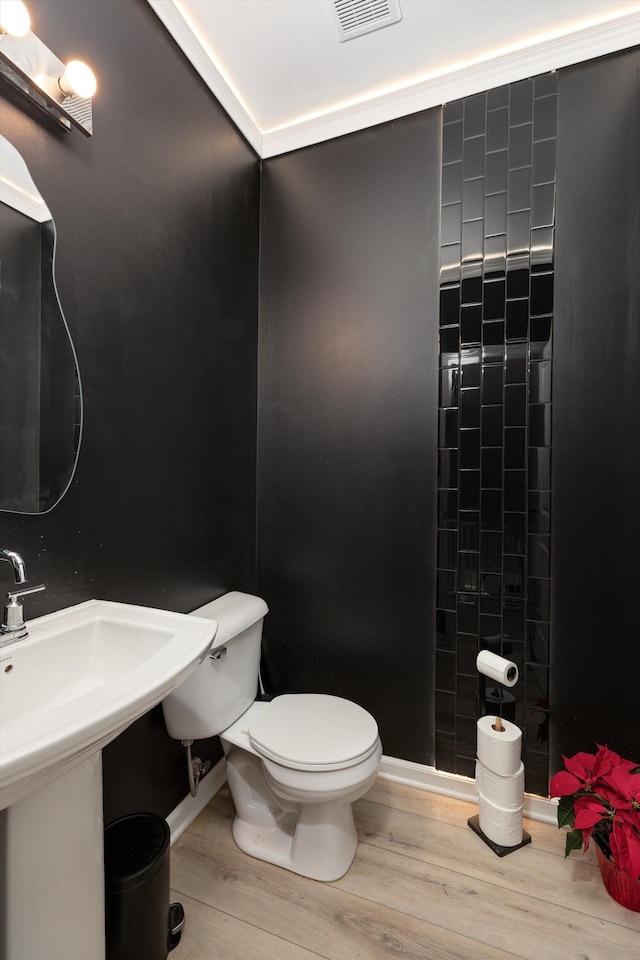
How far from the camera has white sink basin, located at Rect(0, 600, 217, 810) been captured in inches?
25.2

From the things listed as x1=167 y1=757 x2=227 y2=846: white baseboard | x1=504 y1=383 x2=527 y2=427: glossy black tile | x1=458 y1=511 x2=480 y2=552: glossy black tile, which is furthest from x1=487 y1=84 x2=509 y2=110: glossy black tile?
x1=167 y1=757 x2=227 y2=846: white baseboard

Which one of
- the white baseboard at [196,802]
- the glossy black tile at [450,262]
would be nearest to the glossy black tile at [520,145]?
the glossy black tile at [450,262]

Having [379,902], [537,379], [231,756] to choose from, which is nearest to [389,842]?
[379,902]

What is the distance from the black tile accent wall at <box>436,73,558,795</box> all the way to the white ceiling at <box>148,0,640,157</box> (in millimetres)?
121

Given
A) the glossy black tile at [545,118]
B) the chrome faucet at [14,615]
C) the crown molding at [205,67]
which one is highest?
the crown molding at [205,67]

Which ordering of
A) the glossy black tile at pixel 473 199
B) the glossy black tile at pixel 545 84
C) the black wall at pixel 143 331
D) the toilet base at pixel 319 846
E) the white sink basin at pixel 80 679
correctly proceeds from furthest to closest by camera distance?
the glossy black tile at pixel 473 199 < the glossy black tile at pixel 545 84 < the toilet base at pixel 319 846 < the black wall at pixel 143 331 < the white sink basin at pixel 80 679

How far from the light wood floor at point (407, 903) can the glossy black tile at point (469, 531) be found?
100cm

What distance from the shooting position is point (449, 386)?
6.02 feet

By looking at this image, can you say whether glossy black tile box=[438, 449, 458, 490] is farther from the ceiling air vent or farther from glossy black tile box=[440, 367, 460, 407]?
the ceiling air vent

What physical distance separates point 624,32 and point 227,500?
7.02 feet

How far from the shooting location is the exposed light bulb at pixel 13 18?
0.98 meters

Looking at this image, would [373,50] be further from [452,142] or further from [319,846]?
[319,846]

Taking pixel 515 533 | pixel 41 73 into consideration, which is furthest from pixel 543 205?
pixel 41 73

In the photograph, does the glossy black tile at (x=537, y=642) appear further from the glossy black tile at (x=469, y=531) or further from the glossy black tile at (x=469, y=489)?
the glossy black tile at (x=469, y=489)
